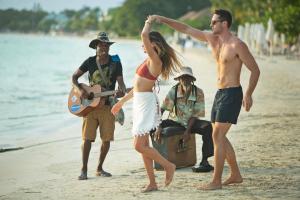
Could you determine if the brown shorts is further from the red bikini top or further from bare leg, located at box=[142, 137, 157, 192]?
the red bikini top

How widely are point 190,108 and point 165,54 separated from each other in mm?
1427

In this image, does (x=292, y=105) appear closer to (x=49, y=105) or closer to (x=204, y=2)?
(x=49, y=105)

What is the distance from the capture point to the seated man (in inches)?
307

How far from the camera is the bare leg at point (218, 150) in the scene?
6.52 m

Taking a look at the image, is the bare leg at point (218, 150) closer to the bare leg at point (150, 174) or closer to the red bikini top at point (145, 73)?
the bare leg at point (150, 174)

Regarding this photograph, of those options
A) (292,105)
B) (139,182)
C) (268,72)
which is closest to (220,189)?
(139,182)

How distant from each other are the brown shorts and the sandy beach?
0.49 meters

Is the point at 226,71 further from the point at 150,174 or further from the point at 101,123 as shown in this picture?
the point at 101,123

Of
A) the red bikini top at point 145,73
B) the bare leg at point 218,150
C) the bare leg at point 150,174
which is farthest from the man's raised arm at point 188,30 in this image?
the bare leg at point 150,174

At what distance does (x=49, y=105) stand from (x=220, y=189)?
15098 mm

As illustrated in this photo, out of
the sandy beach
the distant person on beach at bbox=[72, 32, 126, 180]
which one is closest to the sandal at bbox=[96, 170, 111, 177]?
the sandy beach

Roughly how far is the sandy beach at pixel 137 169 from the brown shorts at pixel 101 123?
49 centimetres

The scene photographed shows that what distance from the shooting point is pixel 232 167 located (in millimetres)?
6855

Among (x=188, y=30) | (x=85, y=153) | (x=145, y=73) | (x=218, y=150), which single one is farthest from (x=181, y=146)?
(x=188, y=30)
